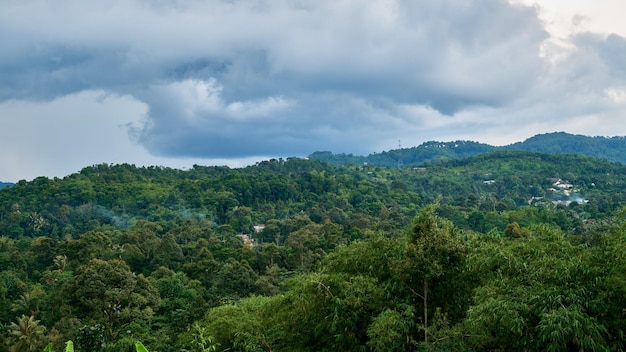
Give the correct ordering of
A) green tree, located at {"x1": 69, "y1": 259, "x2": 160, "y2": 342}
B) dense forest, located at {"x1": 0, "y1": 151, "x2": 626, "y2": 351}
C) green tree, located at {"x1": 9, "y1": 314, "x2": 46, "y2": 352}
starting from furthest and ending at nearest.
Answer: green tree, located at {"x1": 69, "y1": 259, "x2": 160, "y2": 342} < green tree, located at {"x1": 9, "y1": 314, "x2": 46, "y2": 352} < dense forest, located at {"x1": 0, "y1": 151, "x2": 626, "y2": 351}

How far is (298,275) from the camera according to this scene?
54.7 feet

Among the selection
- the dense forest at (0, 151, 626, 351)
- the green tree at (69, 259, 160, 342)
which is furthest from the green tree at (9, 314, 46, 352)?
the green tree at (69, 259, 160, 342)

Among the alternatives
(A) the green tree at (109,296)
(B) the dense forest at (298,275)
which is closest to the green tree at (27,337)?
(B) the dense forest at (298,275)

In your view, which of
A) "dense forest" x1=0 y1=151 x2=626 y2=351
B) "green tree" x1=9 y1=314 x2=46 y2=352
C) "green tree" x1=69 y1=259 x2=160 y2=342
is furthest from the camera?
"green tree" x1=69 y1=259 x2=160 y2=342

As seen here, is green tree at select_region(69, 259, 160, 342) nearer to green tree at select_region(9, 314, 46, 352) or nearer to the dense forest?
the dense forest

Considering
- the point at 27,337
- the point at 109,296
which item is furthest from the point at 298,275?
the point at 27,337

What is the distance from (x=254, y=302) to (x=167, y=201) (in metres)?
69.3

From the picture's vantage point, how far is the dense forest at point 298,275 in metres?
9.82

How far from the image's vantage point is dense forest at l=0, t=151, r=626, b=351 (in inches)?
387

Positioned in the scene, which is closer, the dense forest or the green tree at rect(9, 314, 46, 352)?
the dense forest

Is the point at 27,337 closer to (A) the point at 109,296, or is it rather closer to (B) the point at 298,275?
(A) the point at 109,296

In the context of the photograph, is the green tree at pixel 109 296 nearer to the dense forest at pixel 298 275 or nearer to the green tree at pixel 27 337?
the dense forest at pixel 298 275

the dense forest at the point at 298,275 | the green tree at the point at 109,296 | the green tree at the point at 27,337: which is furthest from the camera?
the green tree at the point at 109,296

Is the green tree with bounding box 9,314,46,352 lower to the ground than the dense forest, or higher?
lower
